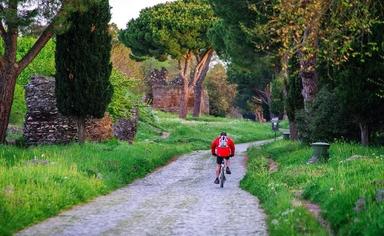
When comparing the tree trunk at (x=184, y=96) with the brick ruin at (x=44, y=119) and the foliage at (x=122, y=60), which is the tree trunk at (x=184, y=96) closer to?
the foliage at (x=122, y=60)

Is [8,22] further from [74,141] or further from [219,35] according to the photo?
[219,35]

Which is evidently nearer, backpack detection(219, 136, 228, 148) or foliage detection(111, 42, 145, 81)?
backpack detection(219, 136, 228, 148)

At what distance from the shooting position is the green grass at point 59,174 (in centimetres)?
1166

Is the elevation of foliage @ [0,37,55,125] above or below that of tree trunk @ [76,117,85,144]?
above

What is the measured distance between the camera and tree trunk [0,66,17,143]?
2183 centimetres

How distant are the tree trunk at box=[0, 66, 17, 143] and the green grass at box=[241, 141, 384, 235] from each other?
945 centimetres

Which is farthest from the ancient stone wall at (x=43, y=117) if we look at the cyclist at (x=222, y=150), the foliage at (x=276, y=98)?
the foliage at (x=276, y=98)

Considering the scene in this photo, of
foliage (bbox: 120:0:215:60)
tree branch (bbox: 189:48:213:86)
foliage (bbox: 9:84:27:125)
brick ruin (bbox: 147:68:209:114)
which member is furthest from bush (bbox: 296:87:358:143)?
brick ruin (bbox: 147:68:209:114)

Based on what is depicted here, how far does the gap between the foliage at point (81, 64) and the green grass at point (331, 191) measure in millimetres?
8010

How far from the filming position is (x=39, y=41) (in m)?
22.4

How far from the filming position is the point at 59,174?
15.3 metres

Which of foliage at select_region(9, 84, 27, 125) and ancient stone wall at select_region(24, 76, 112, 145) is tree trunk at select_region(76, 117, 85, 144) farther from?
foliage at select_region(9, 84, 27, 125)

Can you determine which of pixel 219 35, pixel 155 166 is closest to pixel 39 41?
pixel 155 166

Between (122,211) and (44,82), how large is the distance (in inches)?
575
